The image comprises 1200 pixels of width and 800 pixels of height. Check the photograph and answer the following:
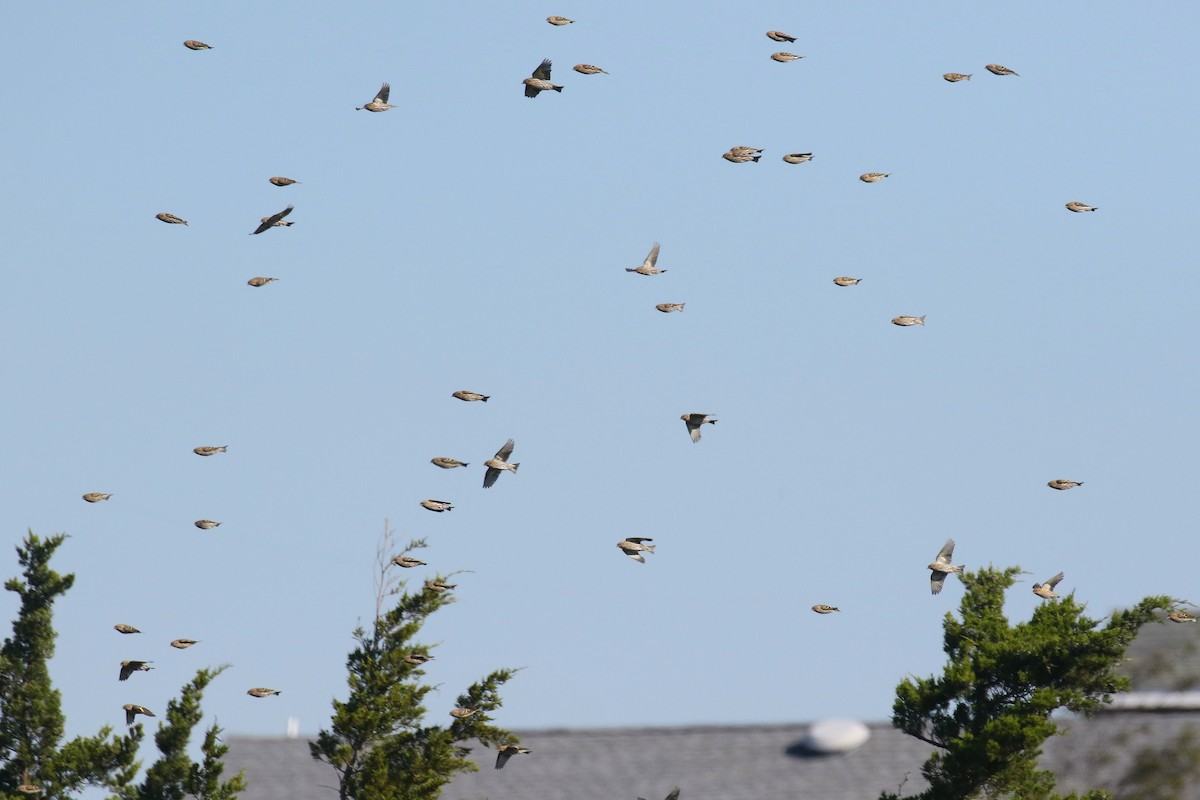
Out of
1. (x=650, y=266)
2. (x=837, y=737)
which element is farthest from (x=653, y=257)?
(x=837, y=737)

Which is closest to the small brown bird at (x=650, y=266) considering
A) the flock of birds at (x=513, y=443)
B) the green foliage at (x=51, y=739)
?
the flock of birds at (x=513, y=443)

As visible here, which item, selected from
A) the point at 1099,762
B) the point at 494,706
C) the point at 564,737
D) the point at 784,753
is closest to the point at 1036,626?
the point at 1099,762

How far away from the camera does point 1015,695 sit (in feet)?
114

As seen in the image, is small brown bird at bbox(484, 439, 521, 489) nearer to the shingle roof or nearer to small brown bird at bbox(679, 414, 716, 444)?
small brown bird at bbox(679, 414, 716, 444)

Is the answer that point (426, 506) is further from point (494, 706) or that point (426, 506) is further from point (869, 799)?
point (869, 799)

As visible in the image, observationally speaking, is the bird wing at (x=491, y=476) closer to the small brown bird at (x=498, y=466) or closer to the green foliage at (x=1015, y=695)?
the small brown bird at (x=498, y=466)

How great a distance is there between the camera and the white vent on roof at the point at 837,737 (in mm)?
46312

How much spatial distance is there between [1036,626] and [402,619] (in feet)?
36.4

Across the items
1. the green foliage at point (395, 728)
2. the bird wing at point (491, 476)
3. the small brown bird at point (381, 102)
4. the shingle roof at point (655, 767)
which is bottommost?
the shingle roof at point (655, 767)

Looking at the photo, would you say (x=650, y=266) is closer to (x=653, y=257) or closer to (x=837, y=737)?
(x=653, y=257)

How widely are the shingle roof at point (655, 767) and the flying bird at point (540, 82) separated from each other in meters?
17.4

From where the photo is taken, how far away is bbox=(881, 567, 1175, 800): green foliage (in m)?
33.9

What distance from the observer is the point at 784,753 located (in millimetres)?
46969

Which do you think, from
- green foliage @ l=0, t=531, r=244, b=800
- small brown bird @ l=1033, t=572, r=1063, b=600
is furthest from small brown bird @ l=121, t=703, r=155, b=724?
small brown bird @ l=1033, t=572, r=1063, b=600
